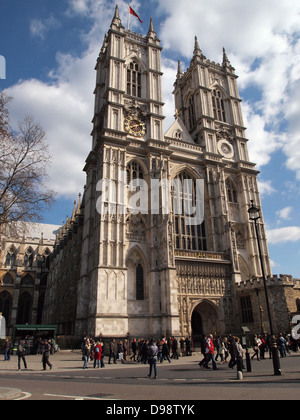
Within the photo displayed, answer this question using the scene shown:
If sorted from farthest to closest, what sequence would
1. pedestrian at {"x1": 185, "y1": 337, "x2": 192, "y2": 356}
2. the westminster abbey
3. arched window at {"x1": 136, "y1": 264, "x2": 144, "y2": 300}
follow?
arched window at {"x1": 136, "y1": 264, "x2": 144, "y2": 300} → the westminster abbey → pedestrian at {"x1": 185, "y1": 337, "x2": 192, "y2": 356}

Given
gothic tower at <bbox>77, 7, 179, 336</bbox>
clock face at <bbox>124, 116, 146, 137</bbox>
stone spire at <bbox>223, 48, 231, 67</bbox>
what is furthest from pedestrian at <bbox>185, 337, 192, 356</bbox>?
stone spire at <bbox>223, 48, 231, 67</bbox>

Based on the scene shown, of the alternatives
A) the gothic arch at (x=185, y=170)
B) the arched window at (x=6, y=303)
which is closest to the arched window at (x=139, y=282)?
the gothic arch at (x=185, y=170)

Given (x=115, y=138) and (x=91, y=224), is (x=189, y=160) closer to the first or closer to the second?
(x=115, y=138)

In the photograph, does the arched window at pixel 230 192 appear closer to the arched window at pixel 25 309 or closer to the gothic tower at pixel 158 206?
the gothic tower at pixel 158 206

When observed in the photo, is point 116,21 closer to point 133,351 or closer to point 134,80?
point 134,80

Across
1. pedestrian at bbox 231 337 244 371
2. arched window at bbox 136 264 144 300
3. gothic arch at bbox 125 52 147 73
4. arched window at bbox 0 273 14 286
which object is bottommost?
pedestrian at bbox 231 337 244 371

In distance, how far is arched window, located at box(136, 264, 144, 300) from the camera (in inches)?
1161

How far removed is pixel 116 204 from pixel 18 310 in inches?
1454

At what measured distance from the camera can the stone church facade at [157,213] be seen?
28.5m

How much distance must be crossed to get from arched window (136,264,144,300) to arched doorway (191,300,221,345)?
5872mm

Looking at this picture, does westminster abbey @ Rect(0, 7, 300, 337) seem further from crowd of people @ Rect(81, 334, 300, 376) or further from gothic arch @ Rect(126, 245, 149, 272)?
crowd of people @ Rect(81, 334, 300, 376)

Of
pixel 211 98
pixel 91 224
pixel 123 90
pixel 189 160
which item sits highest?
pixel 211 98

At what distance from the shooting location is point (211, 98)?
43250mm

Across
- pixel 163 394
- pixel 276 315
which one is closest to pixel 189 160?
pixel 276 315
